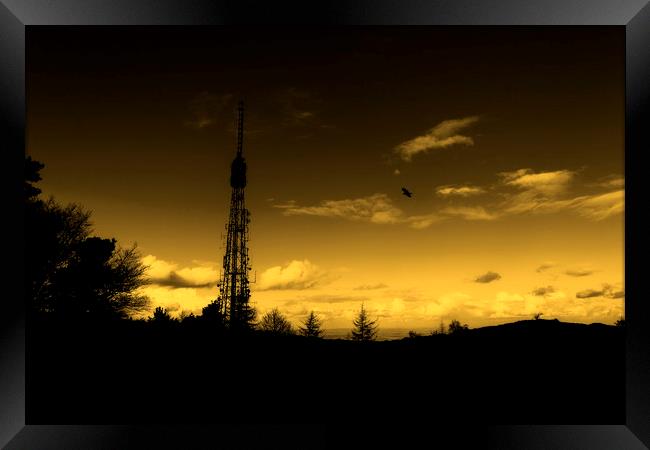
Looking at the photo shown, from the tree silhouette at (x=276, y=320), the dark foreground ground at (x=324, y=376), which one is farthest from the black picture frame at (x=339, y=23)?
the tree silhouette at (x=276, y=320)

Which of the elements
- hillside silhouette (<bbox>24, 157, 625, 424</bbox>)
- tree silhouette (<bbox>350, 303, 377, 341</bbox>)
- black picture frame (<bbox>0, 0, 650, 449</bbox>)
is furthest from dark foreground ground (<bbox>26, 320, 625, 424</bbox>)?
tree silhouette (<bbox>350, 303, 377, 341</bbox>)

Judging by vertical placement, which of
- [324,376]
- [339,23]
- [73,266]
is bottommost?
[324,376]

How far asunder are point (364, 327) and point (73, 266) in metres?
17.9

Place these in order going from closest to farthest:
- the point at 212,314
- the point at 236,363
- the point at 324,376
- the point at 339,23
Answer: the point at 339,23 < the point at 324,376 < the point at 236,363 < the point at 212,314

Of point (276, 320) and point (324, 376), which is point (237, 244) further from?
point (276, 320)

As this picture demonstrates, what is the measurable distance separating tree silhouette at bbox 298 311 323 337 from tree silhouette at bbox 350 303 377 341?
2.06 m

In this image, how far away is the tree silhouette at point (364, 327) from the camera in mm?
28609

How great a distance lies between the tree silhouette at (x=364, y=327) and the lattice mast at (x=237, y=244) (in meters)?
15.3

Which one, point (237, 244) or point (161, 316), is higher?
point (237, 244)

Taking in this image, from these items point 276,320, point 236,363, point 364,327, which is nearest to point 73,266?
point 236,363

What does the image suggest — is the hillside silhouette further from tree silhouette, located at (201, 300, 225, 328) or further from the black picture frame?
the black picture frame

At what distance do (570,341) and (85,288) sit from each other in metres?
9.84

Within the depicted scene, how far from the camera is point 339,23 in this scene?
318 centimetres

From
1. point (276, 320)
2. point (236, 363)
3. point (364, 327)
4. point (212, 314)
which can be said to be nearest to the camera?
point (236, 363)
